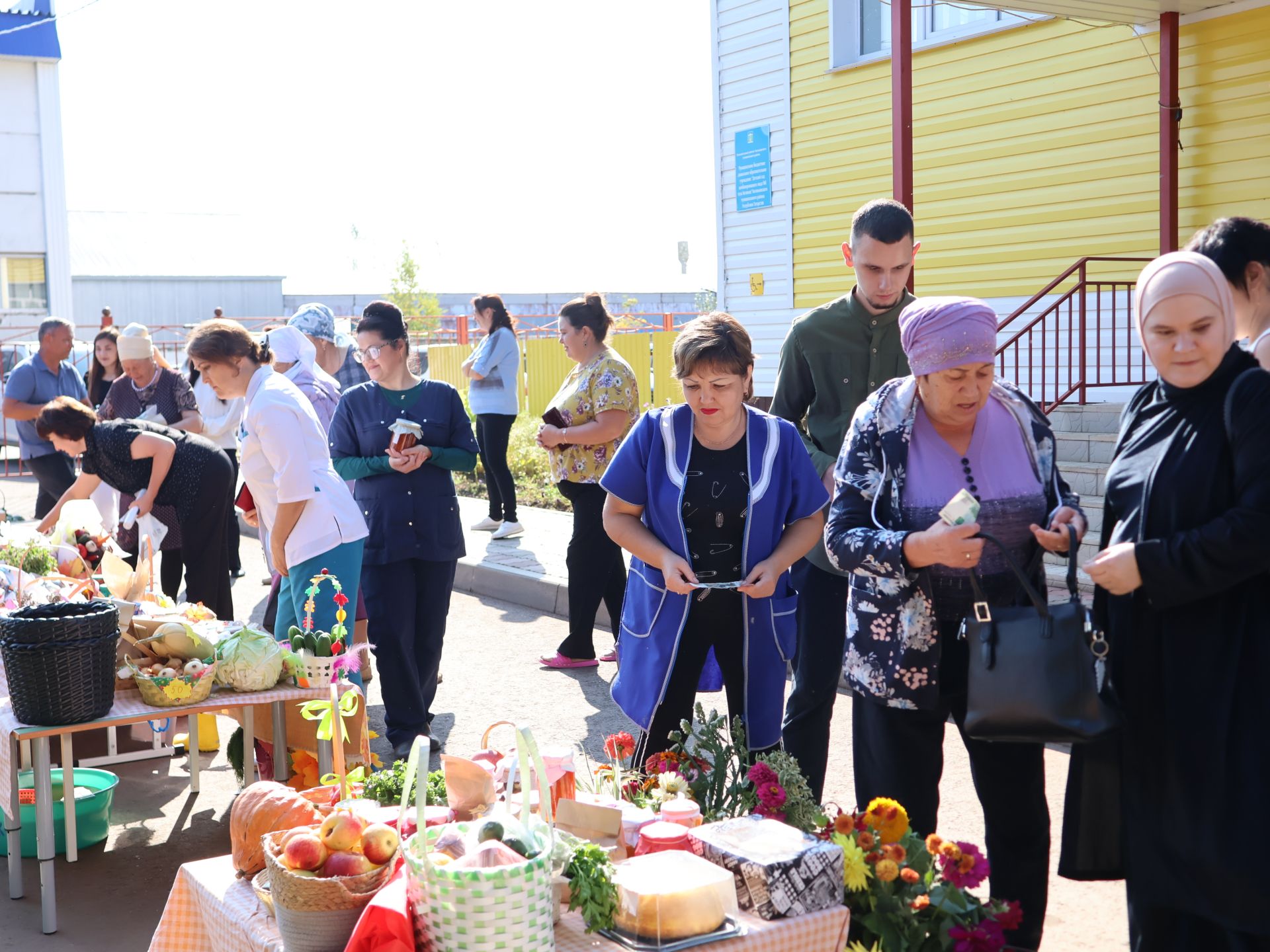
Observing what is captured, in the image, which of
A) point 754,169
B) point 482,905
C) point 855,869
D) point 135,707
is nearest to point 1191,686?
point 855,869

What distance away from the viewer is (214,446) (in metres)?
6.65

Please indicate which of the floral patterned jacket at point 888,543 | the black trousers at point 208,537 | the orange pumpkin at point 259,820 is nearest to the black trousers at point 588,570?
the black trousers at point 208,537

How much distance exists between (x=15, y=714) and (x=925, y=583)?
2.81m

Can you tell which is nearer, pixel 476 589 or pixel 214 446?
pixel 214 446

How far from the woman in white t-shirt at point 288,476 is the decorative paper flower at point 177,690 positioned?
77 cm

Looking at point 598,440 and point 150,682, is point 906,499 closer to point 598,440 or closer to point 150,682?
point 150,682

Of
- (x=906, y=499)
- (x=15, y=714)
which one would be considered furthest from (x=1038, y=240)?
(x=15, y=714)

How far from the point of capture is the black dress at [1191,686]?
2562 mm

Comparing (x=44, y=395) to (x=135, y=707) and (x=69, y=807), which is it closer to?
(x=69, y=807)

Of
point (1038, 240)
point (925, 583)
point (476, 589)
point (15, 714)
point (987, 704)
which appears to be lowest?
point (476, 589)

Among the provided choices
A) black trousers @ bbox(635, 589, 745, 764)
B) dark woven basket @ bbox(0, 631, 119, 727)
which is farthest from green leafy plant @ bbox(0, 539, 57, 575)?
black trousers @ bbox(635, 589, 745, 764)

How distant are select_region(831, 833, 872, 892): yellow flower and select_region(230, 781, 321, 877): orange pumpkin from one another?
3.75 feet

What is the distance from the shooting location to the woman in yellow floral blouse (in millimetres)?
6699

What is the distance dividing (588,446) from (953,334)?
3.96m
